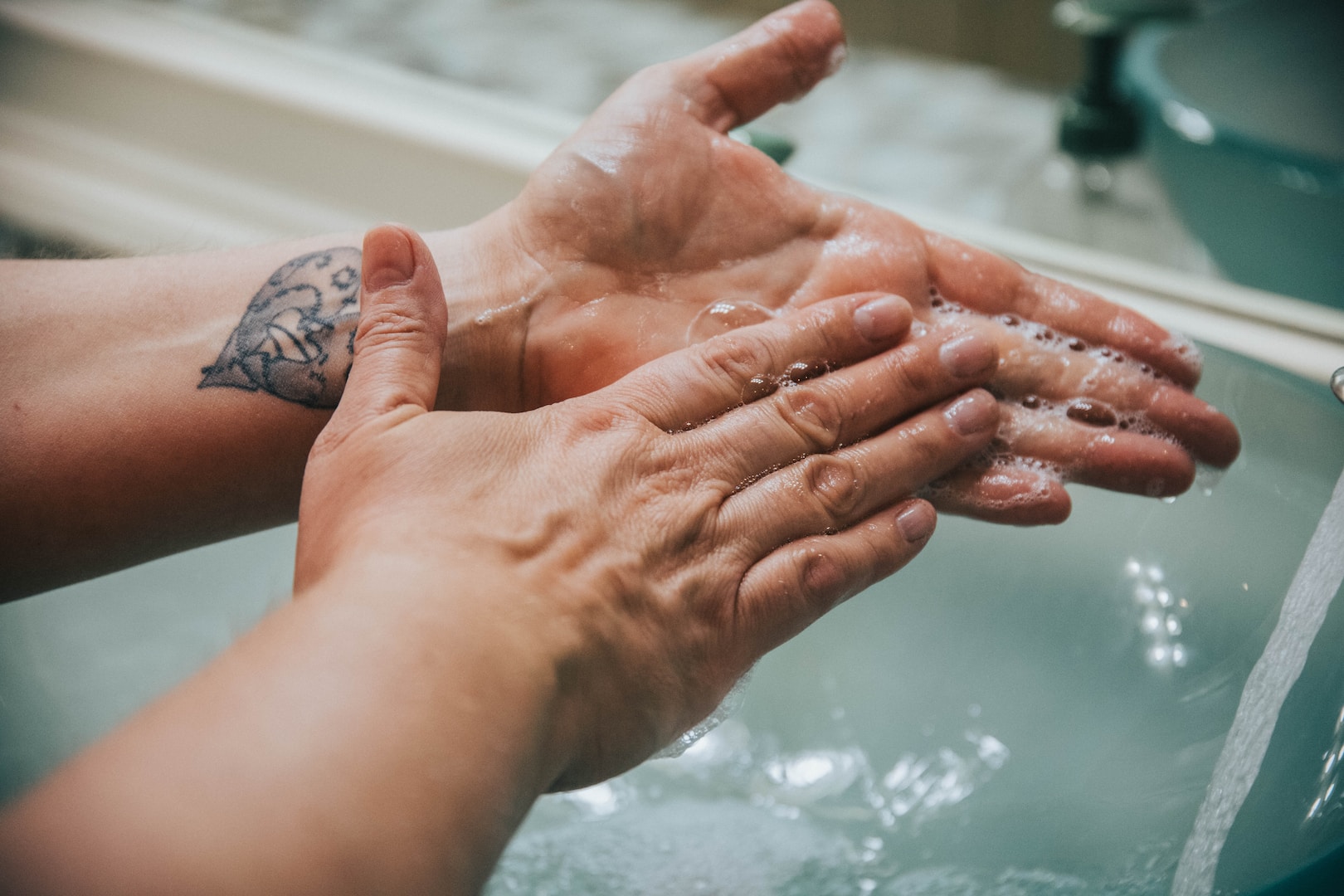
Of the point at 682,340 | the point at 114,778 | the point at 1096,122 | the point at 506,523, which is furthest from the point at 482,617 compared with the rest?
the point at 1096,122

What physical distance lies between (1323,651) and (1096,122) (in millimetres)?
1140

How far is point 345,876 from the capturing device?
0.39 meters

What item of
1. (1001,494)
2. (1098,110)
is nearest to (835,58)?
(1001,494)

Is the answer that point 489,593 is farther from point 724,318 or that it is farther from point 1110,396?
point 1110,396

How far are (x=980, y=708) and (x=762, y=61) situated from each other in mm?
640

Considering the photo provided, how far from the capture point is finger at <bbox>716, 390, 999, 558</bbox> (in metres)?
0.62

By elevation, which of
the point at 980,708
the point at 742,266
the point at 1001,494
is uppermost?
the point at 742,266

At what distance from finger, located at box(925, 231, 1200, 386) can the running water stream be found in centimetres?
17

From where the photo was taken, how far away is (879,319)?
0.71 m

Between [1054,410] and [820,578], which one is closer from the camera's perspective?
[820,578]

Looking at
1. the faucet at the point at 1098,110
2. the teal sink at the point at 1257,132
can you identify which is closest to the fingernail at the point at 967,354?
the teal sink at the point at 1257,132

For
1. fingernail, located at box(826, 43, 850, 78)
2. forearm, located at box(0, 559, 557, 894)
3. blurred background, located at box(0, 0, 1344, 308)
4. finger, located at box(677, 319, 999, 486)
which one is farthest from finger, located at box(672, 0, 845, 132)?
forearm, located at box(0, 559, 557, 894)

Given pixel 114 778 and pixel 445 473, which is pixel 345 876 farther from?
pixel 445 473

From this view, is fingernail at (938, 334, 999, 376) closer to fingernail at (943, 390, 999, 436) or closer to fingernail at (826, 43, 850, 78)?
fingernail at (943, 390, 999, 436)
